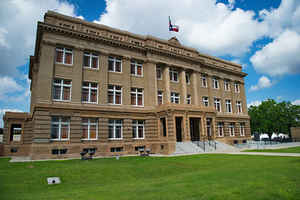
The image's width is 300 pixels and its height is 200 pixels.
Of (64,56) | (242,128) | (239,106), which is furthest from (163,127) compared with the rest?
(239,106)

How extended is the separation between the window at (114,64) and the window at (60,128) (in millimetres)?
9211

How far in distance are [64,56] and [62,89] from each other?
419 centimetres

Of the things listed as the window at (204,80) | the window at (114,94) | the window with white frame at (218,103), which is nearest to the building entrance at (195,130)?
the window at (204,80)

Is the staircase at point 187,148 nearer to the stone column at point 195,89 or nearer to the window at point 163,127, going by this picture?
the window at point 163,127

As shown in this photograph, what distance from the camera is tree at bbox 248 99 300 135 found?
195 feet

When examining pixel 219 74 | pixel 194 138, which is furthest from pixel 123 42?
pixel 219 74

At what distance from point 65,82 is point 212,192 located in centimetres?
2349

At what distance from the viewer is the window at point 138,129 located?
101 feet

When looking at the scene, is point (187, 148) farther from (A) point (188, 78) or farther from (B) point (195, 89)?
(A) point (188, 78)

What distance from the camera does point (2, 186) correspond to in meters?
10.1

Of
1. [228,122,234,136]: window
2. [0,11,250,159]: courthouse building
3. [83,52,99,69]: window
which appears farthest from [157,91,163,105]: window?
[228,122,234,136]: window

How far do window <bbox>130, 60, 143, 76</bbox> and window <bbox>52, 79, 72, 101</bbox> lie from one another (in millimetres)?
9409

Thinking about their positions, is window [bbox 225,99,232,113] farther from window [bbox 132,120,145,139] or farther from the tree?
the tree

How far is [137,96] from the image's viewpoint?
3197cm
